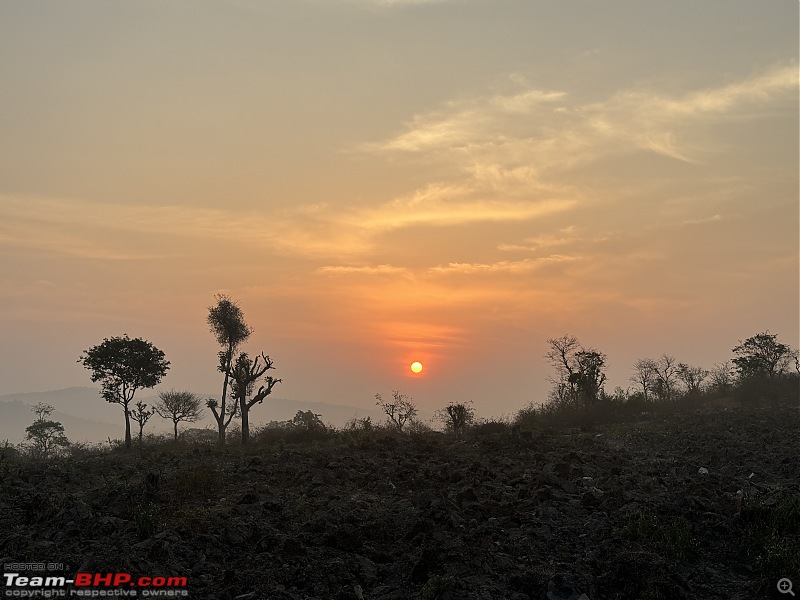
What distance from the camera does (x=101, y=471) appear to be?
2239cm

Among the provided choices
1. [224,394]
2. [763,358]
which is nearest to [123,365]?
[224,394]

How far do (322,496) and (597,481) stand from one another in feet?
29.8

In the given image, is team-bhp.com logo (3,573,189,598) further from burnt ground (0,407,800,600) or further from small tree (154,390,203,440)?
small tree (154,390,203,440)

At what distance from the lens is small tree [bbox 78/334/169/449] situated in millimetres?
46438

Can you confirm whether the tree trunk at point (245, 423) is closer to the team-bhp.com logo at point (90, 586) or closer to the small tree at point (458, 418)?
the small tree at point (458, 418)

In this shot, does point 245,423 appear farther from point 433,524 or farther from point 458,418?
point 433,524

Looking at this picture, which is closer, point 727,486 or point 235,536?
point 235,536

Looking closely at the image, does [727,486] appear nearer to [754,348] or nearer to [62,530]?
[62,530]

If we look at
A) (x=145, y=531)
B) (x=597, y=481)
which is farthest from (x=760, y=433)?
(x=145, y=531)

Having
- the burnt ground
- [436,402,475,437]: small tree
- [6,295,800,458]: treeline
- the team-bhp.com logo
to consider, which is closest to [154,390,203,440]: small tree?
[6,295,800,458]: treeline

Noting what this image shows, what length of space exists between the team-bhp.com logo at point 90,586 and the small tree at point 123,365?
3823 cm

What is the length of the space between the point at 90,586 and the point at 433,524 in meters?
7.76

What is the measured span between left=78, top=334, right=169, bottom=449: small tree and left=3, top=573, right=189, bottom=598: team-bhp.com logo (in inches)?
1505

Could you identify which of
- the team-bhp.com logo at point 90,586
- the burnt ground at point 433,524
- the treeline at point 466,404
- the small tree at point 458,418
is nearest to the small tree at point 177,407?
the treeline at point 466,404
